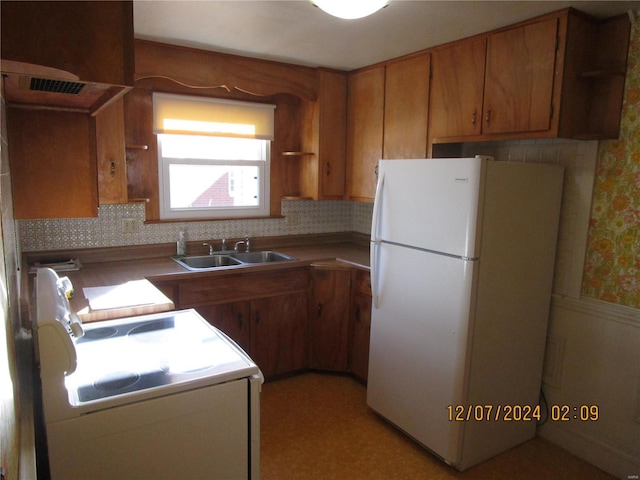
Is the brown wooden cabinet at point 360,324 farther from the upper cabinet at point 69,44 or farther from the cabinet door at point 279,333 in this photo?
the upper cabinet at point 69,44

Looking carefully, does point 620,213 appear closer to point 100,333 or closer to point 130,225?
point 100,333

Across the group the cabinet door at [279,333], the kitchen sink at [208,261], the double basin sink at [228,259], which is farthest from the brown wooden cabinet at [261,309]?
the kitchen sink at [208,261]

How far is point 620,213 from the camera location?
2.20 meters

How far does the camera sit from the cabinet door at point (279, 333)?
9.76 ft

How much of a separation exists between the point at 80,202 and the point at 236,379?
0.94 m

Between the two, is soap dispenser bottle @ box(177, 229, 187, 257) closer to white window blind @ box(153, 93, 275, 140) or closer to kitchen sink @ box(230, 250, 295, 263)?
kitchen sink @ box(230, 250, 295, 263)

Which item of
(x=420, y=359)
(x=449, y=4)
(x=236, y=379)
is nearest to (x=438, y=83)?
(x=449, y=4)

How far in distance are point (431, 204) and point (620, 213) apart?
92cm

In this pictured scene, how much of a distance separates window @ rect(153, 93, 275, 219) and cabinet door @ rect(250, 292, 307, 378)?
803 mm

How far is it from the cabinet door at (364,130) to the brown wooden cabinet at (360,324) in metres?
0.64

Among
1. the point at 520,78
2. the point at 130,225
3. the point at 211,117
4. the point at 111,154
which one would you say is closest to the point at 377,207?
the point at 520,78

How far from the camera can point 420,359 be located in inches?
92.3

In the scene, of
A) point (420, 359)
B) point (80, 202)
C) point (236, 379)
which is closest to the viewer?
point (236, 379)

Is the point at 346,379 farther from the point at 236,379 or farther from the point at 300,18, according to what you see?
the point at 300,18
